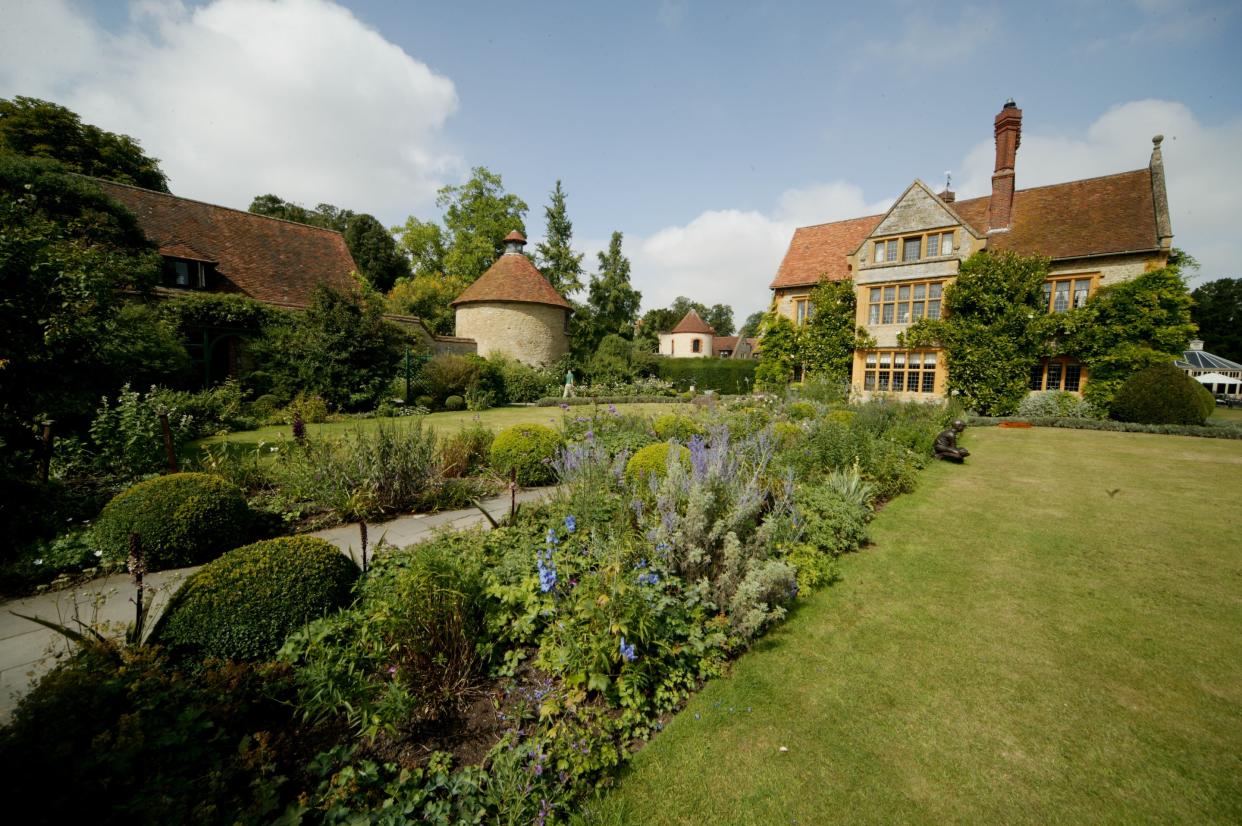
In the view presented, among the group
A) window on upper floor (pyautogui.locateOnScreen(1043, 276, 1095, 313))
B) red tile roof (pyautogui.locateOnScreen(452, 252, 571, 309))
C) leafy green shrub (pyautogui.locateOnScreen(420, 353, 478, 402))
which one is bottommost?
leafy green shrub (pyautogui.locateOnScreen(420, 353, 478, 402))

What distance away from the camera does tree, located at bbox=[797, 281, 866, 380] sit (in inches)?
901

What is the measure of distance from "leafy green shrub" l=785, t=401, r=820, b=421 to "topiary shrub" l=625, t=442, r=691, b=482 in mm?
6258

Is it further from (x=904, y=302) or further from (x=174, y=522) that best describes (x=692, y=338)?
(x=174, y=522)

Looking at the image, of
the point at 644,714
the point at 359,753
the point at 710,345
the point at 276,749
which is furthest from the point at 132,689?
the point at 710,345

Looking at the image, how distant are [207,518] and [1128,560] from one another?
33.0ft

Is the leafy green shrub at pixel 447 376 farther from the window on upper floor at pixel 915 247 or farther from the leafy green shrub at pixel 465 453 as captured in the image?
the window on upper floor at pixel 915 247

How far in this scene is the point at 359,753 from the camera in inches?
98.7

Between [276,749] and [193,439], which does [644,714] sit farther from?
[193,439]

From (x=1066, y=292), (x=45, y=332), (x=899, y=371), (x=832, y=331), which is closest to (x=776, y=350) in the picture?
(x=832, y=331)

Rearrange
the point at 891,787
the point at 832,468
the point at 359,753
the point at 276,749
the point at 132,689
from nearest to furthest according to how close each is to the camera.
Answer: the point at 132,689, the point at 276,749, the point at 359,753, the point at 891,787, the point at 832,468

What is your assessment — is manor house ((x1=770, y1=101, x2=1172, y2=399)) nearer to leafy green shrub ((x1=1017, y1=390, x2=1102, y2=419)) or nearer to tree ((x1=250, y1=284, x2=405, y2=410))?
leafy green shrub ((x1=1017, y1=390, x2=1102, y2=419))

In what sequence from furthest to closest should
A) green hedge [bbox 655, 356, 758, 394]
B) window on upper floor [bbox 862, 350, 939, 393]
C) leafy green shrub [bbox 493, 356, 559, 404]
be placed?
green hedge [bbox 655, 356, 758, 394] → leafy green shrub [bbox 493, 356, 559, 404] → window on upper floor [bbox 862, 350, 939, 393]

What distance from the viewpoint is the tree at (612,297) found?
33344mm

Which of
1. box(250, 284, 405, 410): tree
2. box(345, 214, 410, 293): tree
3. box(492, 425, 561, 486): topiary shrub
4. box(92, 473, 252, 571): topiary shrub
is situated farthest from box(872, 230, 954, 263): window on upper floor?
box(345, 214, 410, 293): tree
